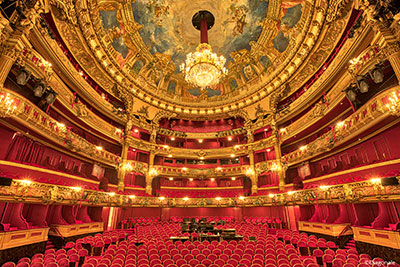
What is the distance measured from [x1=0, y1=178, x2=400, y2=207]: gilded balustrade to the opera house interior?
0.28 feet

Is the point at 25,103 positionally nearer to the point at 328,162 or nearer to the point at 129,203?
the point at 129,203

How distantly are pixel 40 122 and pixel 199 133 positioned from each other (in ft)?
56.9

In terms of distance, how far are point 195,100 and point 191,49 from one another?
6.51 m

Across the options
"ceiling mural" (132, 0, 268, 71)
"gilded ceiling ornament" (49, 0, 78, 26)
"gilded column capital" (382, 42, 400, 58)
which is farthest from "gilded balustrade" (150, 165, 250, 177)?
"gilded column capital" (382, 42, 400, 58)

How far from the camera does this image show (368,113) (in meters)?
9.01

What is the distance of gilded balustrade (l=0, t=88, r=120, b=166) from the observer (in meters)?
7.59

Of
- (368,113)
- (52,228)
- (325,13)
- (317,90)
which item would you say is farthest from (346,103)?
(52,228)

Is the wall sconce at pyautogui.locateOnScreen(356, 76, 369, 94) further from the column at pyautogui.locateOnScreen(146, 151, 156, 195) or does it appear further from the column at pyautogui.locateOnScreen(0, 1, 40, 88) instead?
the column at pyautogui.locateOnScreen(146, 151, 156, 195)

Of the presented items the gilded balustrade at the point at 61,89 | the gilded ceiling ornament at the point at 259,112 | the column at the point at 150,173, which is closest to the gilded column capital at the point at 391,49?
the gilded ceiling ornament at the point at 259,112

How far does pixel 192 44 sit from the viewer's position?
866 inches

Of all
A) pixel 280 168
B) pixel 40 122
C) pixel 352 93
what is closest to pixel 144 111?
pixel 40 122

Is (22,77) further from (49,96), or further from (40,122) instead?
(40,122)

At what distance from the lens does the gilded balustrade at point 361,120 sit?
24.4 ft

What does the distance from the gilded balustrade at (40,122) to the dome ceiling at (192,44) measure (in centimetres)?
688
